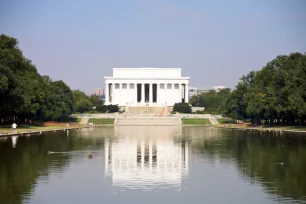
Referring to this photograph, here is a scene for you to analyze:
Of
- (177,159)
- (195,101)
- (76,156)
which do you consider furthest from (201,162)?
(195,101)

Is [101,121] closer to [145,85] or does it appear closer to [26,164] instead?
[145,85]

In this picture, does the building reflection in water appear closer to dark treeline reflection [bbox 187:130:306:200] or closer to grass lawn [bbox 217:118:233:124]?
dark treeline reflection [bbox 187:130:306:200]

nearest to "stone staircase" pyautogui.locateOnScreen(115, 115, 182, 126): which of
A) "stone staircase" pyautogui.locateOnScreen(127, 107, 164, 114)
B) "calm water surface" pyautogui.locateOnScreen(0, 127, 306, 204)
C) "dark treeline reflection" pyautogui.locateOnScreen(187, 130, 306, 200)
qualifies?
"stone staircase" pyautogui.locateOnScreen(127, 107, 164, 114)

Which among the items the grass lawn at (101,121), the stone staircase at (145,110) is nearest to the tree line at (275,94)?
the grass lawn at (101,121)

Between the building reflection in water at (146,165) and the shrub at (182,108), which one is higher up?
the shrub at (182,108)

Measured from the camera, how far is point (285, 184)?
29.1 meters

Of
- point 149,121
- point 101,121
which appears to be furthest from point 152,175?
point 101,121

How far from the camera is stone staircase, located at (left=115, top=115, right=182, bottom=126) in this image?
370 feet

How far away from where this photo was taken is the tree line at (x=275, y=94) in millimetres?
78938

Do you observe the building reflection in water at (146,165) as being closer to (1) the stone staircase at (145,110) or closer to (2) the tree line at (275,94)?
(2) the tree line at (275,94)

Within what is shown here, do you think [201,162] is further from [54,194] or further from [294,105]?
[294,105]

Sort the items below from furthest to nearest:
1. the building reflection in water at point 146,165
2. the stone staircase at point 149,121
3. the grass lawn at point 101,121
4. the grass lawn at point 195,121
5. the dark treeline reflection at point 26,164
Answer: the grass lawn at point 101,121, the grass lawn at point 195,121, the stone staircase at point 149,121, the building reflection in water at point 146,165, the dark treeline reflection at point 26,164

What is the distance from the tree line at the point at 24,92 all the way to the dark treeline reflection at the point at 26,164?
1757cm

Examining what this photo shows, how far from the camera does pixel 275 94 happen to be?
87500 millimetres
